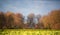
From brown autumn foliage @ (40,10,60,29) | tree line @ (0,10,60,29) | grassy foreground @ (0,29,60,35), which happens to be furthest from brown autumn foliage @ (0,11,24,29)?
brown autumn foliage @ (40,10,60,29)

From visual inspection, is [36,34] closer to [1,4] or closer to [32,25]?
[32,25]

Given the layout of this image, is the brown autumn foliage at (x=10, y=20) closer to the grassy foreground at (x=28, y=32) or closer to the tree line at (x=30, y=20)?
the tree line at (x=30, y=20)

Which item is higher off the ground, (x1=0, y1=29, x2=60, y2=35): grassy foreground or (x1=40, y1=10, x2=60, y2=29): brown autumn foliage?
(x1=40, y1=10, x2=60, y2=29): brown autumn foliage

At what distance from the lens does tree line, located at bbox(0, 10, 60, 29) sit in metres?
4.11

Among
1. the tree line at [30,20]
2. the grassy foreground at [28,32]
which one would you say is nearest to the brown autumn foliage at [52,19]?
the tree line at [30,20]

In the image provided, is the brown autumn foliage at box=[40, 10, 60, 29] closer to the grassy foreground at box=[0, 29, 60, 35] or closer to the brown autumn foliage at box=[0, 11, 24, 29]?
the grassy foreground at box=[0, 29, 60, 35]

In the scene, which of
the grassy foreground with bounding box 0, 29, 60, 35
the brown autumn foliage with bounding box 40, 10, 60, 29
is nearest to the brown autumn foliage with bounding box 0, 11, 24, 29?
the grassy foreground with bounding box 0, 29, 60, 35

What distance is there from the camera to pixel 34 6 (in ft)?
13.7

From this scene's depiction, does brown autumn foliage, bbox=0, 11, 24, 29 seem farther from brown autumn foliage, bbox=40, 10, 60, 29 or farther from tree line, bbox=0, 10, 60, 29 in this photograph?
brown autumn foliage, bbox=40, 10, 60, 29

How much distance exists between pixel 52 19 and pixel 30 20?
2.11ft

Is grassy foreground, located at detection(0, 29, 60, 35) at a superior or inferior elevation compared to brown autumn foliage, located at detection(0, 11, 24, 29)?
inferior

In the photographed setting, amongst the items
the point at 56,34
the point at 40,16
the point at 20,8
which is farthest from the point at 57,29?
the point at 20,8

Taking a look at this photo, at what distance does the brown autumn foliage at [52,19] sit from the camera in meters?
4.11

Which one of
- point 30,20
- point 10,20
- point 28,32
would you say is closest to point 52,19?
point 30,20
